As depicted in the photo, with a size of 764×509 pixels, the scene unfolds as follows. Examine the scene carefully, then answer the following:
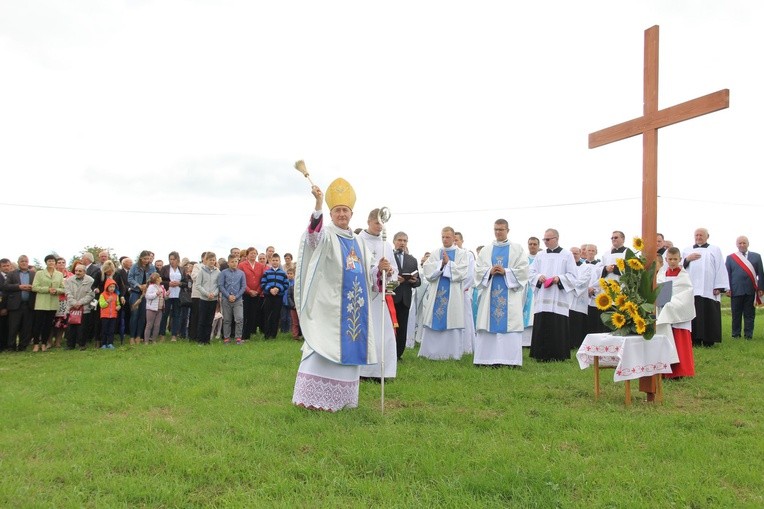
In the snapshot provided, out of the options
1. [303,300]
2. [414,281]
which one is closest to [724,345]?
[414,281]

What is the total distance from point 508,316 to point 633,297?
3.35 metres

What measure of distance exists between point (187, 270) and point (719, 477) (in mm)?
12663

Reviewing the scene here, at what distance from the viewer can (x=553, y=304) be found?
11.1 metres

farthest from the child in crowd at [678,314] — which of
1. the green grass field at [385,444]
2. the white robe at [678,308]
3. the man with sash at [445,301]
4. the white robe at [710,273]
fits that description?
the white robe at [710,273]

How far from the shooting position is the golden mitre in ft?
23.8

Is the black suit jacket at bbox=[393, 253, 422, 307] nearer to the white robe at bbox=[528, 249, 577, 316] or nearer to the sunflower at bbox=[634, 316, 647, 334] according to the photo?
the white robe at bbox=[528, 249, 577, 316]

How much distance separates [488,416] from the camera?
6453 millimetres

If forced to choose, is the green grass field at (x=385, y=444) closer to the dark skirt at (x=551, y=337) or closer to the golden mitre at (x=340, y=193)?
the dark skirt at (x=551, y=337)

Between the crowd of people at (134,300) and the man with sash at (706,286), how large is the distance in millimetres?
8518

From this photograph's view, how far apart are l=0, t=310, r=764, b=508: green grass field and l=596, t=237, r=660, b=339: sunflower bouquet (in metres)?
0.90

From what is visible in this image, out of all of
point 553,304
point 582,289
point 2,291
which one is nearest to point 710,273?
point 582,289

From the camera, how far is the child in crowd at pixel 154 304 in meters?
13.7

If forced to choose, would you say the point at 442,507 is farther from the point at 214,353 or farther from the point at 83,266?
the point at 83,266

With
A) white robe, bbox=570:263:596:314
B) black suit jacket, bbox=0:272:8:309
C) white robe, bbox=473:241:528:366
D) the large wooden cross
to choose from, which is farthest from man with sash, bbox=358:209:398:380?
black suit jacket, bbox=0:272:8:309
